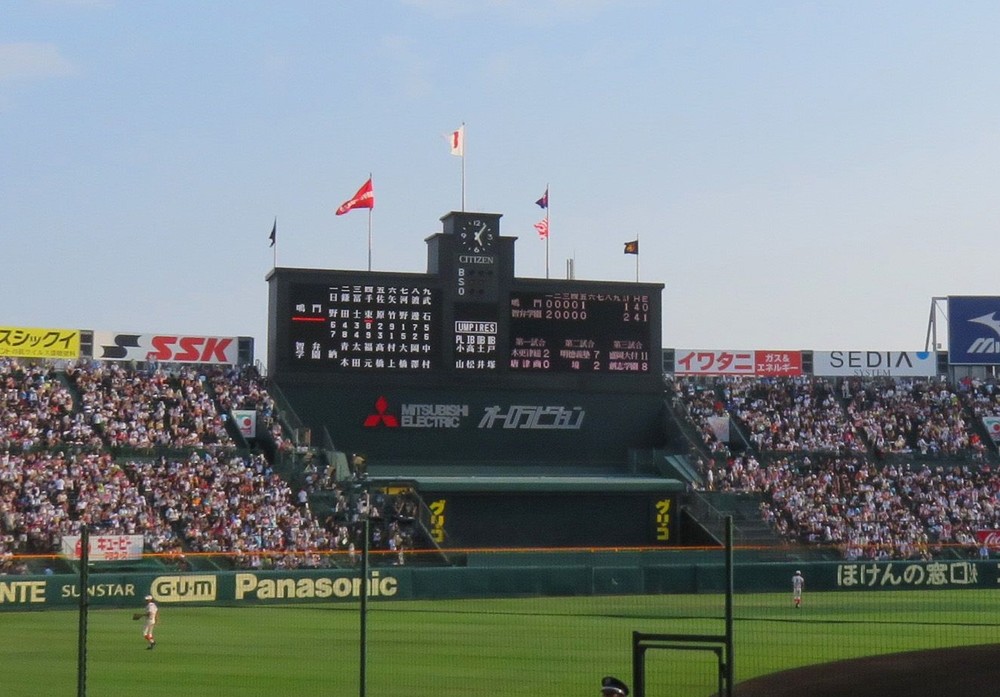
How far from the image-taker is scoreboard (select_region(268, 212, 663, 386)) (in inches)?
1845

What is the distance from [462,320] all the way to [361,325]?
11.4ft

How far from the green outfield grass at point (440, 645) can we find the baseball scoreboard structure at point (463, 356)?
10.5 m

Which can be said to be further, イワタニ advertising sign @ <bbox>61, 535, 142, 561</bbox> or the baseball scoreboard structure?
the baseball scoreboard structure

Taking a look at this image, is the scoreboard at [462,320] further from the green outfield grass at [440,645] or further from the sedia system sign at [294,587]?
the green outfield grass at [440,645]

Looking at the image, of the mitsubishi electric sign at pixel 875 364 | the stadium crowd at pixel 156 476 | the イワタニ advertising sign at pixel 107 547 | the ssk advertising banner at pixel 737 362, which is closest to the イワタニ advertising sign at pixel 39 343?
the stadium crowd at pixel 156 476

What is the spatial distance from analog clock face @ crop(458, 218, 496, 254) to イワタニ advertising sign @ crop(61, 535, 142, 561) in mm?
15274

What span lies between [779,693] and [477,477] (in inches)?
1259

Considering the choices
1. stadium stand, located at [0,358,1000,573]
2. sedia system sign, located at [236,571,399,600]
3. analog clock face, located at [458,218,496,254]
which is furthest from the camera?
analog clock face, located at [458,218,496,254]

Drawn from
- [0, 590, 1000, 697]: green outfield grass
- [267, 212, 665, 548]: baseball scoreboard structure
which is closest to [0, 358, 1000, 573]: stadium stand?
[267, 212, 665, 548]: baseball scoreboard structure

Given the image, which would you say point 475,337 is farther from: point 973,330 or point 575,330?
point 973,330

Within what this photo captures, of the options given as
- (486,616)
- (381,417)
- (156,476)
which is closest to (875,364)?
(381,417)

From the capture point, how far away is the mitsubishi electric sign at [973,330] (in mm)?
60750

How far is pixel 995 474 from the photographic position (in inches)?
2122

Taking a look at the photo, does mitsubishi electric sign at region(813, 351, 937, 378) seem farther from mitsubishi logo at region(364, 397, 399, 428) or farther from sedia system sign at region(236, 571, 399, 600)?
sedia system sign at region(236, 571, 399, 600)
